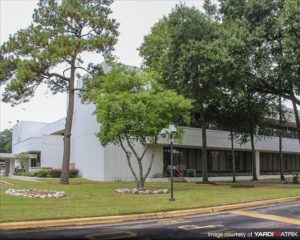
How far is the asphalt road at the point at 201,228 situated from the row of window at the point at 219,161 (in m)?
26.7

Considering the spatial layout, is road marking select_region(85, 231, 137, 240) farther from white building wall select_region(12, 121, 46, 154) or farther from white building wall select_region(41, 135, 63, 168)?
white building wall select_region(12, 121, 46, 154)

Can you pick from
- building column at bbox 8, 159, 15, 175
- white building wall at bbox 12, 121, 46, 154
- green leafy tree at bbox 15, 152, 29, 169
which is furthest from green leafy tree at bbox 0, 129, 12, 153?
green leafy tree at bbox 15, 152, 29, 169

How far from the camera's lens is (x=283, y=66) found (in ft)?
104

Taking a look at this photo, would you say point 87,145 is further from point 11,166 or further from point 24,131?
point 24,131

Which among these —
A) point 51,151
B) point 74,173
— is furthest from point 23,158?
point 74,173

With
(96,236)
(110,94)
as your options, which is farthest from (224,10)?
(96,236)

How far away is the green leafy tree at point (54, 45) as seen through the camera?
33.4 m

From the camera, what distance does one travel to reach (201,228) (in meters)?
13.5

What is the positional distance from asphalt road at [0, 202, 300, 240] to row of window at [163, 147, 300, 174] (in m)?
Answer: 26.7

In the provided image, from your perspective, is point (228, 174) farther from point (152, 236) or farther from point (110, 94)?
point (152, 236)

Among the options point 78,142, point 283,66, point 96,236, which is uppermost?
point 283,66

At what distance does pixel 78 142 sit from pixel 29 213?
31.6 metres

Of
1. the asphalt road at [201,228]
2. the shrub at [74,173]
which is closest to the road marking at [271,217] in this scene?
the asphalt road at [201,228]

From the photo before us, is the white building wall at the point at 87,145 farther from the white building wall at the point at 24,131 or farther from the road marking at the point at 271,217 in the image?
the road marking at the point at 271,217
